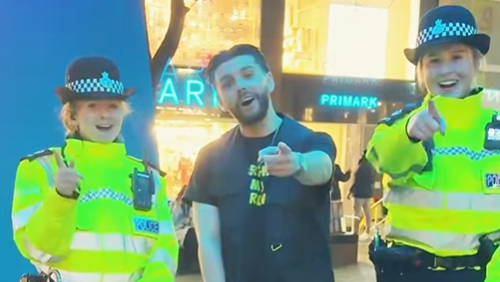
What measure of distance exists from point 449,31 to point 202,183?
985 mm

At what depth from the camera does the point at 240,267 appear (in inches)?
99.8

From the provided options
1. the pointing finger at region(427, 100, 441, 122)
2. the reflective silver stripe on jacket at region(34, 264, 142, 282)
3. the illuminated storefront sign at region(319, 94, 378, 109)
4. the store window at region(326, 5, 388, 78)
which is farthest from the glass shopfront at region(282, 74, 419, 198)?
the pointing finger at region(427, 100, 441, 122)

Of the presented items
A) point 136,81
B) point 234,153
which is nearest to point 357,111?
point 136,81

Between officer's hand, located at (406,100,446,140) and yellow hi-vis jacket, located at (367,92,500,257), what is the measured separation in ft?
0.48

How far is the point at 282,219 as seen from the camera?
247 centimetres

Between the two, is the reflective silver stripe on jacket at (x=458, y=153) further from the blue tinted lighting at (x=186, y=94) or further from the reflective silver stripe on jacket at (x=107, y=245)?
the blue tinted lighting at (x=186, y=94)

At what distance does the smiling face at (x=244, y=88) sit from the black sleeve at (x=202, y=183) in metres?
0.23

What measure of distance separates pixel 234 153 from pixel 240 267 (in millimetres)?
392

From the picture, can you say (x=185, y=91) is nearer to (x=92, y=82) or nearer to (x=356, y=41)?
(x=356, y=41)

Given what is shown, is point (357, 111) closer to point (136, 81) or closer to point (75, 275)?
point (136, 81)

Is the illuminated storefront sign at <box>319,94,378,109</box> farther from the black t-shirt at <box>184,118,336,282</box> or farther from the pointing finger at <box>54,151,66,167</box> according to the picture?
the pointing finger at <box>54,151,66,167</box>

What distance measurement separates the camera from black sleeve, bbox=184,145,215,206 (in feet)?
8.58

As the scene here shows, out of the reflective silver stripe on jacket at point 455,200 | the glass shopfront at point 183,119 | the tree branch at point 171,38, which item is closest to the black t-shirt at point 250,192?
the reflective silver stripe on jacket at point 455,200

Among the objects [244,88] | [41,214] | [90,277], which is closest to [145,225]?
[90,277]
